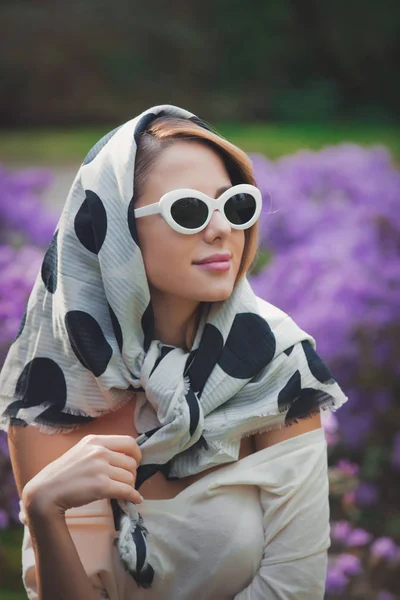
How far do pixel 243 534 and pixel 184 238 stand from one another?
64 centimetres

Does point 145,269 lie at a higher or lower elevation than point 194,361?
higher

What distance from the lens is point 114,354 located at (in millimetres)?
2043

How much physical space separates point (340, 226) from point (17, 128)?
6.98 meters

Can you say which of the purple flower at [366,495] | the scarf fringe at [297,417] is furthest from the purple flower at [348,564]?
the scarf fringe at [297,417]

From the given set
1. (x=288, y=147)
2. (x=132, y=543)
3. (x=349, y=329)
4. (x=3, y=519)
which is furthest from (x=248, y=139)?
(x=132, y=543)

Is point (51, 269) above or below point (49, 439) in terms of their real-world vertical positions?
above

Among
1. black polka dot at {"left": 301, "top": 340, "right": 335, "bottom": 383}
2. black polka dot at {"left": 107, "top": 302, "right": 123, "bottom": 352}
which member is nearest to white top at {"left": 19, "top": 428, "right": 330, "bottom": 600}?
black polka dot at {"left": 301, "top": 340, "right": 335, "bottom": 383}

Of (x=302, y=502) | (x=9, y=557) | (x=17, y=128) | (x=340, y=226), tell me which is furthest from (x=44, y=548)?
(x=17, y=128)

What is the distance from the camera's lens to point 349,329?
408 centimetres

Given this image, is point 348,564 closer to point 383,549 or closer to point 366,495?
point 383,549

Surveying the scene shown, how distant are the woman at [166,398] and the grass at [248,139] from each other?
6962 mm

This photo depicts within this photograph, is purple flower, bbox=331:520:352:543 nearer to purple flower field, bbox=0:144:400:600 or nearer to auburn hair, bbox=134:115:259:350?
purple flower field, bbox=0:144:400:600

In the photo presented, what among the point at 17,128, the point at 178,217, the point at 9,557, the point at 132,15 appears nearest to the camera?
the point at 178,217

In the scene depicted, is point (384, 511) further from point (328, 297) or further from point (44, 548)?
point (44, 548)
